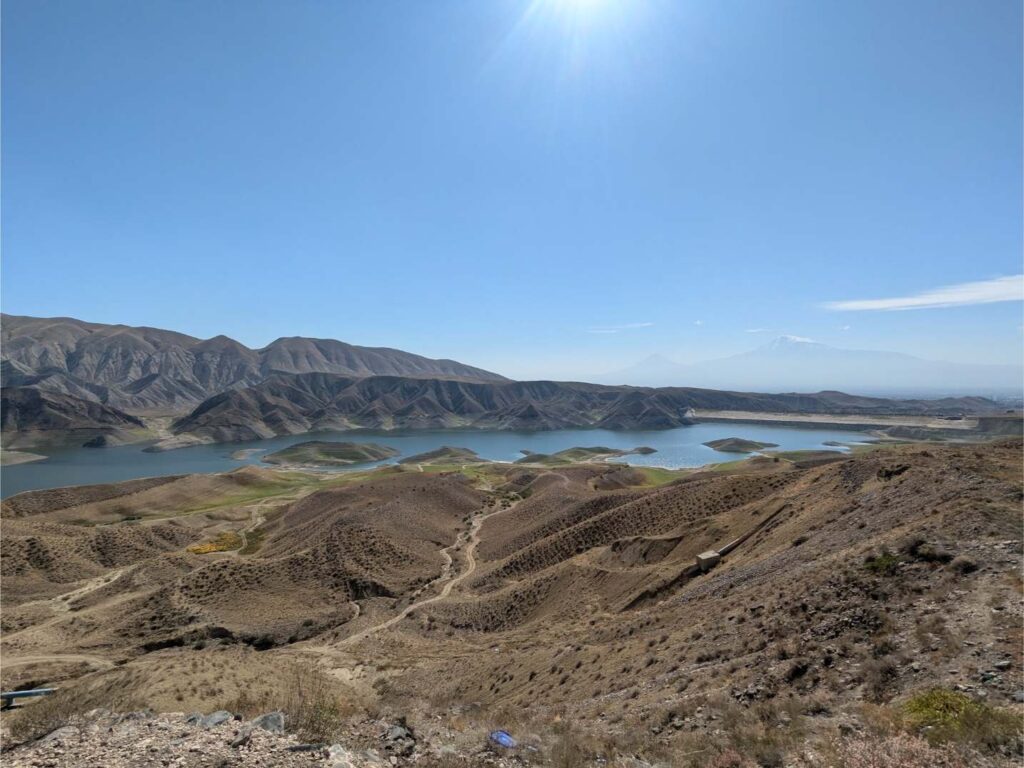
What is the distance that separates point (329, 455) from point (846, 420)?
558ft

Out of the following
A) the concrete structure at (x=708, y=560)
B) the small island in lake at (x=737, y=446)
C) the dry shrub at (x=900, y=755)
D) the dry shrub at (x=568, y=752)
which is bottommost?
the small island in lake at (x=737, y=446)

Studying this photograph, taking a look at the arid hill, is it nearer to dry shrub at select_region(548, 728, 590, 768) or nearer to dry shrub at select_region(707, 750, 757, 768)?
dry shrub at select_region(548, 728, 590, 768)

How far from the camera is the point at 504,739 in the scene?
359 inches

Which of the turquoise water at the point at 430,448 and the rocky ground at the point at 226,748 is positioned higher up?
the rocky ground at the point at 226,748

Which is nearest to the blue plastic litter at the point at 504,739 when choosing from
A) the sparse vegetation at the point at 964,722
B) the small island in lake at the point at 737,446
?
the sparse vegetation at the point at 964,722

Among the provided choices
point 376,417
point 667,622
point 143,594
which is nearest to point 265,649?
point 143,594

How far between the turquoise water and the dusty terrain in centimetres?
7100

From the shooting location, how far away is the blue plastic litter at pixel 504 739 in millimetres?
8898

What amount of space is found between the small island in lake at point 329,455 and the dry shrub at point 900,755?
118 m

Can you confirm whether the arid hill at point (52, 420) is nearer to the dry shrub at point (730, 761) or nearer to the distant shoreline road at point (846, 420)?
the dry shrub at point (730, 761)

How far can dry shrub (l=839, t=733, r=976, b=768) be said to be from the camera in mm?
6031

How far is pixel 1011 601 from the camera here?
32.1 feet

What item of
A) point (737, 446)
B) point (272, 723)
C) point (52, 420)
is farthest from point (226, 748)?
point (52, 420)

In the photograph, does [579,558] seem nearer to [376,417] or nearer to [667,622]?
[667,622]
